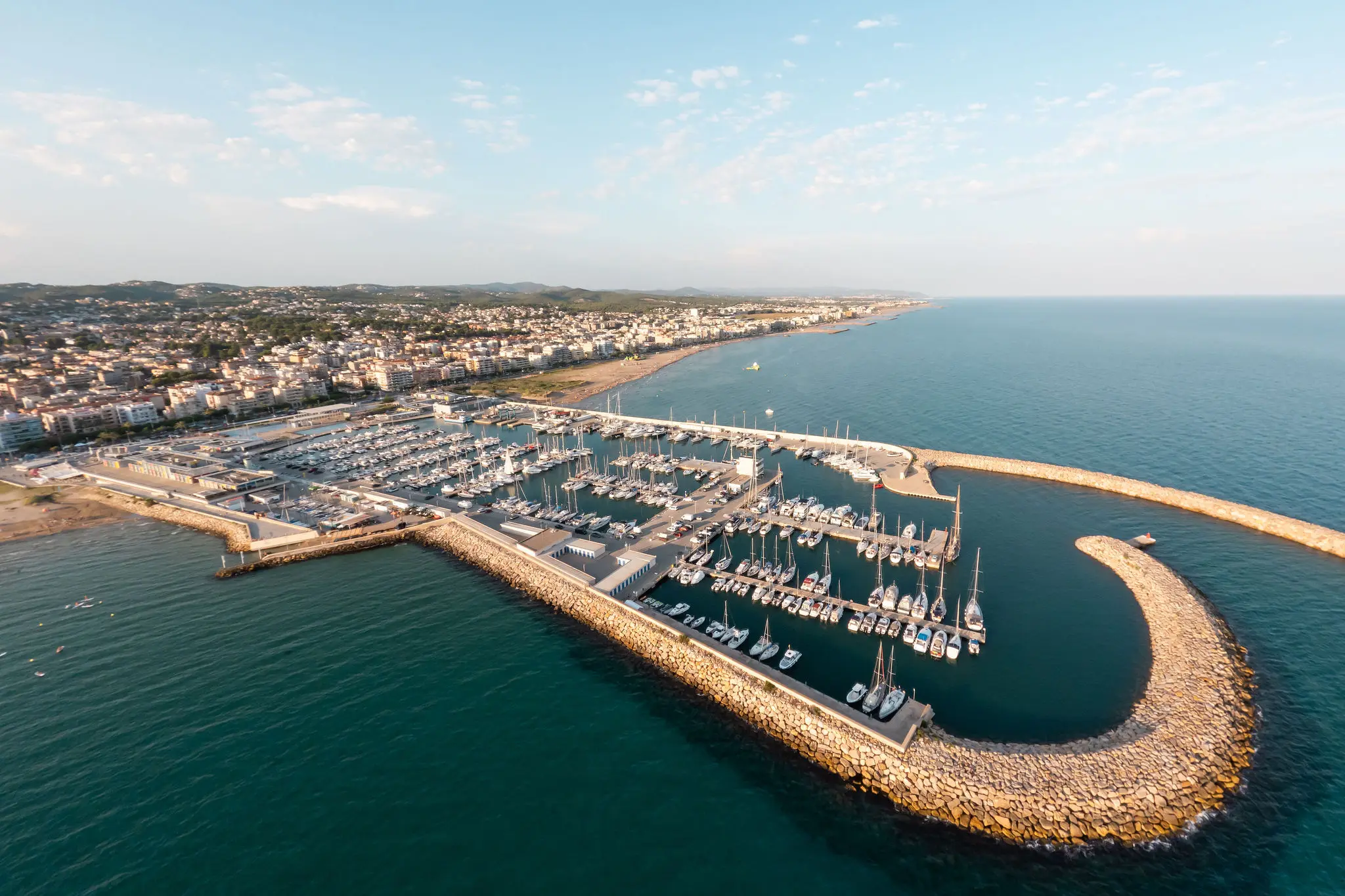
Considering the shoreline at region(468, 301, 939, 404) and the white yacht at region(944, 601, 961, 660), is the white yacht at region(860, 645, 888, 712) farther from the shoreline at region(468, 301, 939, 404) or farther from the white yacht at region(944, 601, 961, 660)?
the shoreline at region(468, 301, 939, 404)

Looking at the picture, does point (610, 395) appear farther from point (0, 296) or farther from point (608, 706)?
point (0, 296)

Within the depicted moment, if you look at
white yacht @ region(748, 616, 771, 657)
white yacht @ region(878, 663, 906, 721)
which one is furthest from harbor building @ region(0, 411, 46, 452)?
white yacht @ region(878, 663, 906, 721)

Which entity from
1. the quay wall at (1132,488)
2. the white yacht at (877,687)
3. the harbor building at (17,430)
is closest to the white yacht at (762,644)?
the white yacht at (877,687)

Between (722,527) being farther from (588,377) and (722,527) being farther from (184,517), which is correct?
(588,377)

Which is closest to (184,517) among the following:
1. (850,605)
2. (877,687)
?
(850,605)

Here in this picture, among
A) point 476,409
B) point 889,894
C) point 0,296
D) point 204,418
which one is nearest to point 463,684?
point 889,894

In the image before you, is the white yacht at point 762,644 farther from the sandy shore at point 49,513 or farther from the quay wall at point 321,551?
the sandy shore at point 49,513
